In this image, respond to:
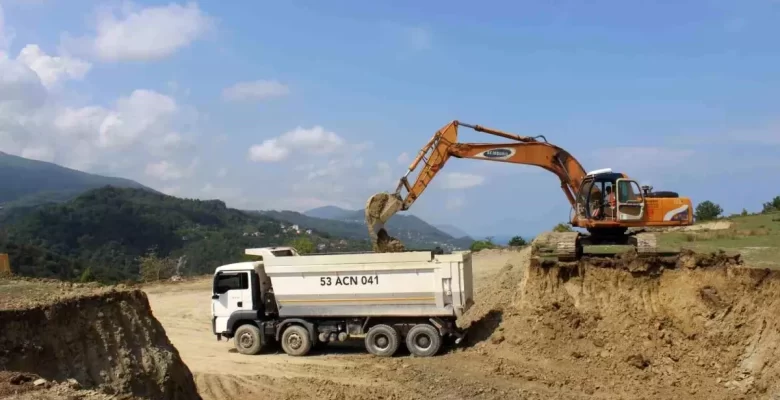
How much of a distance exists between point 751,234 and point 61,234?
73659 millimetres

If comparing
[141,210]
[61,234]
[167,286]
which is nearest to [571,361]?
[167,286]

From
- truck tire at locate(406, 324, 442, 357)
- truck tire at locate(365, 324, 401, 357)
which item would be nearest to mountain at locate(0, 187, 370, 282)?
truck tire at locate(365, 324, 401, 357)

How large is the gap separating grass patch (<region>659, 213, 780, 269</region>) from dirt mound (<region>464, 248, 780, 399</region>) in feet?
10.2

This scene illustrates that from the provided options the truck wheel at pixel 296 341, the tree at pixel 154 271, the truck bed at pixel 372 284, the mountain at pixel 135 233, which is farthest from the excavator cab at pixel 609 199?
the mountain at pixel 135 233

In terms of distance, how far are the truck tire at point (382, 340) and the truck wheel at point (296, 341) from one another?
1.48 metres

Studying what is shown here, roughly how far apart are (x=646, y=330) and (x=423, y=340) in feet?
15.4

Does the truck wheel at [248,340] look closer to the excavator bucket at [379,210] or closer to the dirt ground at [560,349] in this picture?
the dirt ground at [560,349]

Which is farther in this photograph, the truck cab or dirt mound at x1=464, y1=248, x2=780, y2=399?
the truck cab

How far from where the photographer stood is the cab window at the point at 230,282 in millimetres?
14891

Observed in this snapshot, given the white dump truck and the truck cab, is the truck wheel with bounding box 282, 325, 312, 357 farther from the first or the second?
the truck cab

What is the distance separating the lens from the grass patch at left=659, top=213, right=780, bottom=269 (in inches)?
635

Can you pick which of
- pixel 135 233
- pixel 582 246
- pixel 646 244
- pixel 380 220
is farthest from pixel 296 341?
pixel 135 233

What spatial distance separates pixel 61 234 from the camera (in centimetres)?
7319

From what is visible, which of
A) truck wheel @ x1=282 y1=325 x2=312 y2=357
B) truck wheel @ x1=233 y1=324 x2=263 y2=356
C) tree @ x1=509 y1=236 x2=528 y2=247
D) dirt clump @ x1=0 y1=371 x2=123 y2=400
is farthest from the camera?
tree @ x1=509 y1=236 x2=528 y2=247
